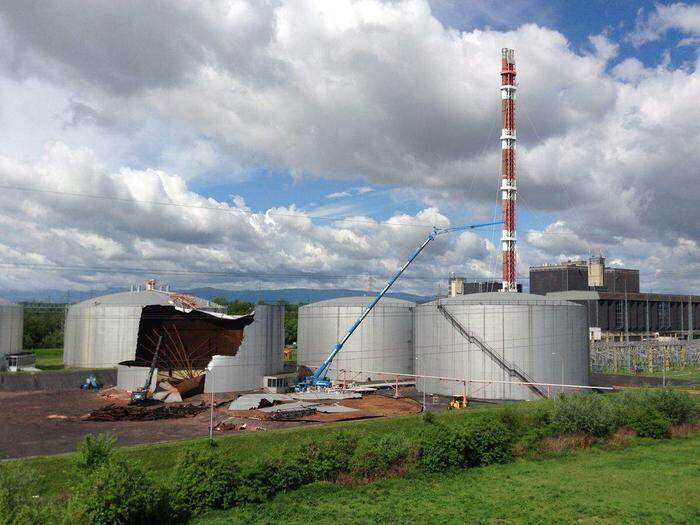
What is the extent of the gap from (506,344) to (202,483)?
1521 inches

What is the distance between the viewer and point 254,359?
61656mm

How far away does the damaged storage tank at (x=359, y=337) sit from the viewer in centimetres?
7188

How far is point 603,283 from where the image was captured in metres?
130

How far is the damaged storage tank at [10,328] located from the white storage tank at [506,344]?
174 feet

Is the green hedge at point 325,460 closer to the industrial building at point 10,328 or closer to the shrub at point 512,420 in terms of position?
the shrub at point 512,420

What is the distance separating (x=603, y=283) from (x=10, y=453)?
121780 millimetres

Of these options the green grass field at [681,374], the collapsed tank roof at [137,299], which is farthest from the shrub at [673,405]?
the collapsed tank roof at [137,299]

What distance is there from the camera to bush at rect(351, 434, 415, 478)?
31.7 m

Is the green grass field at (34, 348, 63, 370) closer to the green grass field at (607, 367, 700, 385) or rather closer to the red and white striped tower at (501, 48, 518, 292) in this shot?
the red and white striped tower at (501, 48, 518, 292)

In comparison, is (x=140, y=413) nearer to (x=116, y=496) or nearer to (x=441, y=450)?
(x=441, y=450)

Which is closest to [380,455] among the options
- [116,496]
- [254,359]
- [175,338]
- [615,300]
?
[116,496]

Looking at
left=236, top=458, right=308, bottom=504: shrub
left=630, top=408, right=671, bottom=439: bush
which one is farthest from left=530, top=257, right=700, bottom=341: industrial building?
left=236, top=458, right=308, bottom=504: shrub

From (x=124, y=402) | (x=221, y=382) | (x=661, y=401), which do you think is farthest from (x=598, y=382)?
(x=124, y=402)

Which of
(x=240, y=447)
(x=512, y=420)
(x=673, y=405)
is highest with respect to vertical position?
(x=673, y=405)
